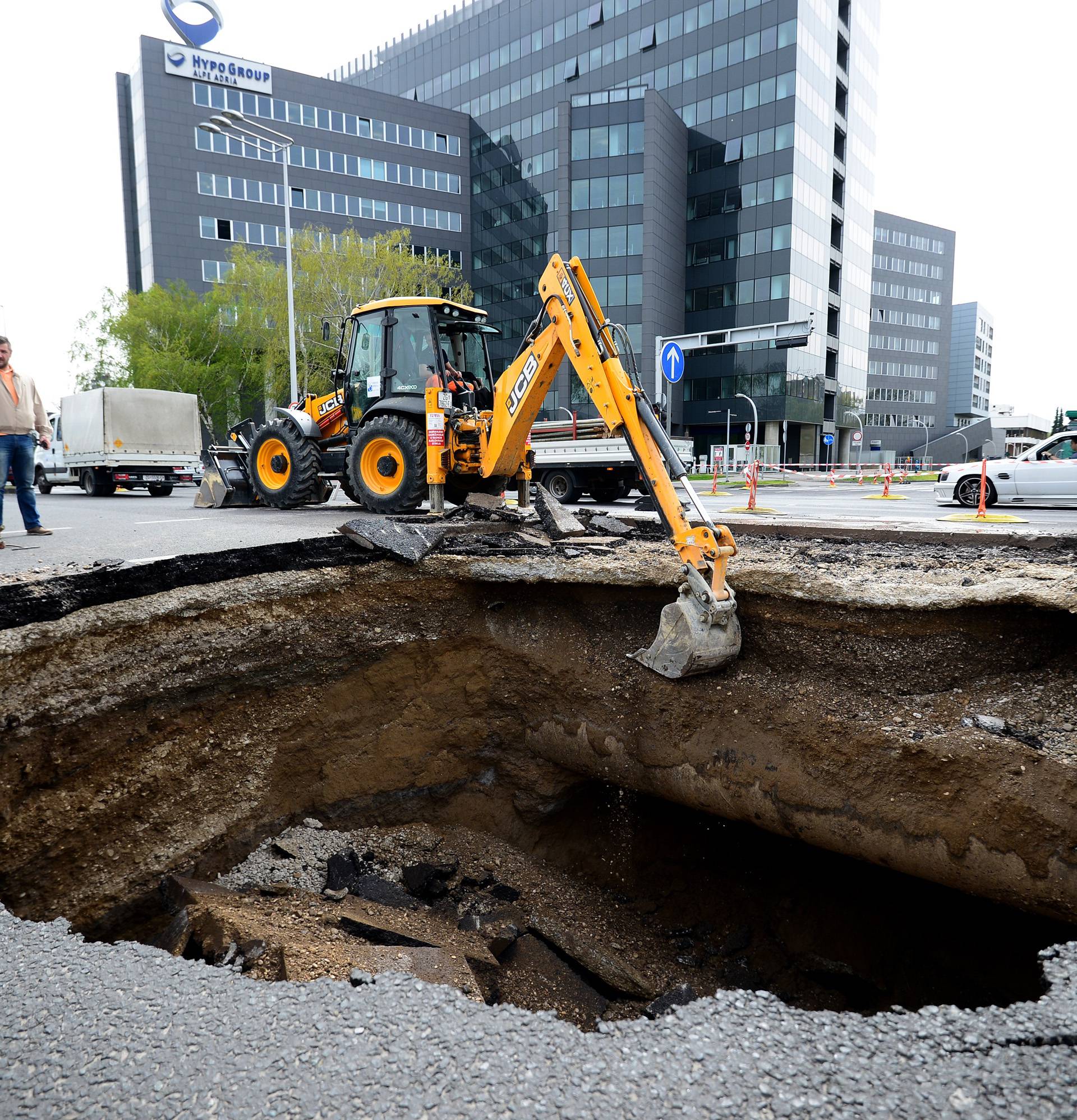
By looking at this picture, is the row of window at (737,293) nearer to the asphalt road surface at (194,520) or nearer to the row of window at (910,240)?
the asphalt road surface at (194,520)

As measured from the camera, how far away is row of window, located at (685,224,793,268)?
40.8 meters

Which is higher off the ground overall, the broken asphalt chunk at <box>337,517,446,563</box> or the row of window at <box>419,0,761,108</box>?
the row of window at <box>419,0,761,108</box>

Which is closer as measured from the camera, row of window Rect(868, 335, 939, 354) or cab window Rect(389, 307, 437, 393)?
cab window Rect(389, 307, 437, 393)

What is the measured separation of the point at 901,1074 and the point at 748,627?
273 cm

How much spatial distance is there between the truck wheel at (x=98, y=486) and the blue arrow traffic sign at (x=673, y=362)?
12617 millimetres

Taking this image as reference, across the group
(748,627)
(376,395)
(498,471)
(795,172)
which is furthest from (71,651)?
(795,172)

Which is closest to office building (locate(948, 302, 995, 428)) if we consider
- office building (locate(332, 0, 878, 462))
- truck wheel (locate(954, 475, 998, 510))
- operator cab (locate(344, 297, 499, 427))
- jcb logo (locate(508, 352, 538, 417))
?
office building (locate(332, 0, 878, 462))

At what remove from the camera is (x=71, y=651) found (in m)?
3.39

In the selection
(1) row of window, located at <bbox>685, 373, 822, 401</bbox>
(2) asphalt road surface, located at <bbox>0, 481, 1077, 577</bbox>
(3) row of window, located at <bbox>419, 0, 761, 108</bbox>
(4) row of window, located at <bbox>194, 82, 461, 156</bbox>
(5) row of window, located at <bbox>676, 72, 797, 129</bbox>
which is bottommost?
(2) asphalt road surface, located at <bbox>0, 481, 1077, 577</bbox>

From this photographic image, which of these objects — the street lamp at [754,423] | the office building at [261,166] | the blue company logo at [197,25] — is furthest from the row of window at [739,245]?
the blue company logo at [197,25]

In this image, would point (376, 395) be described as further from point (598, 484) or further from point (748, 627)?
point (748, 627)

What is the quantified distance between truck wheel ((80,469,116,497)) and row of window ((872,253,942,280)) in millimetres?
80056

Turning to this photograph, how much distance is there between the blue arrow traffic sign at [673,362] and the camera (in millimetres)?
13445

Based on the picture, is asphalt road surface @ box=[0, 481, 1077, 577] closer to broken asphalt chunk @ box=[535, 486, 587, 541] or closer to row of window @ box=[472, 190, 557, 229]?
broken asphalt chunk @ box=[535, 486, 587, 541]
